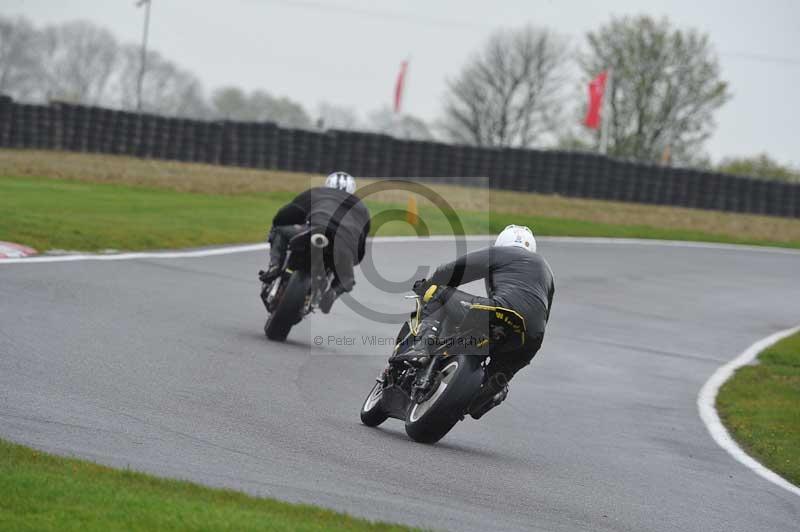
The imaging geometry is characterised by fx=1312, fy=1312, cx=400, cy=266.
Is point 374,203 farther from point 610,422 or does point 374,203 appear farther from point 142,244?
point 610,422

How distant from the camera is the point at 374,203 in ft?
103

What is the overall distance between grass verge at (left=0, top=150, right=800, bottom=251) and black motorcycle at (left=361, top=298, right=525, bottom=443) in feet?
31.8

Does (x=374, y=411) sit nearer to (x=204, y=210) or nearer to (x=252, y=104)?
(x=204, y=210)

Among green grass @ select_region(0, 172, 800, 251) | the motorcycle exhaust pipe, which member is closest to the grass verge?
green grass @ select_region(0, 172, 800, 251)

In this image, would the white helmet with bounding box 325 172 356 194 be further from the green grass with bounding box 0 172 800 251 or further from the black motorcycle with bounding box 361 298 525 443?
the green grass with bounding box 0 172 800 251

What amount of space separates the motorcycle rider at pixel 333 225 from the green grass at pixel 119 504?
20.4ft

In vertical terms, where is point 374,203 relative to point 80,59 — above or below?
below

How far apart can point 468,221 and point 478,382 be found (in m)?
21.3

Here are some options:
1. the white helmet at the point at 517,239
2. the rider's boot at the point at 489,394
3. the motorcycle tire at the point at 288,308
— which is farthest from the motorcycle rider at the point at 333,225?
the rider's boot at the point at 489,394

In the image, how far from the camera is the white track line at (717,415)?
31.8 feet

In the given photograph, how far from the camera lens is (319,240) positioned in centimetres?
1220

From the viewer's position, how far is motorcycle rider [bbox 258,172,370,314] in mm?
12297

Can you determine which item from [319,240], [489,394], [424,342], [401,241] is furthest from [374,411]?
[401,241]

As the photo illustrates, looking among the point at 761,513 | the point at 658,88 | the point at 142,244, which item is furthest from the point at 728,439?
the point at 658,88
